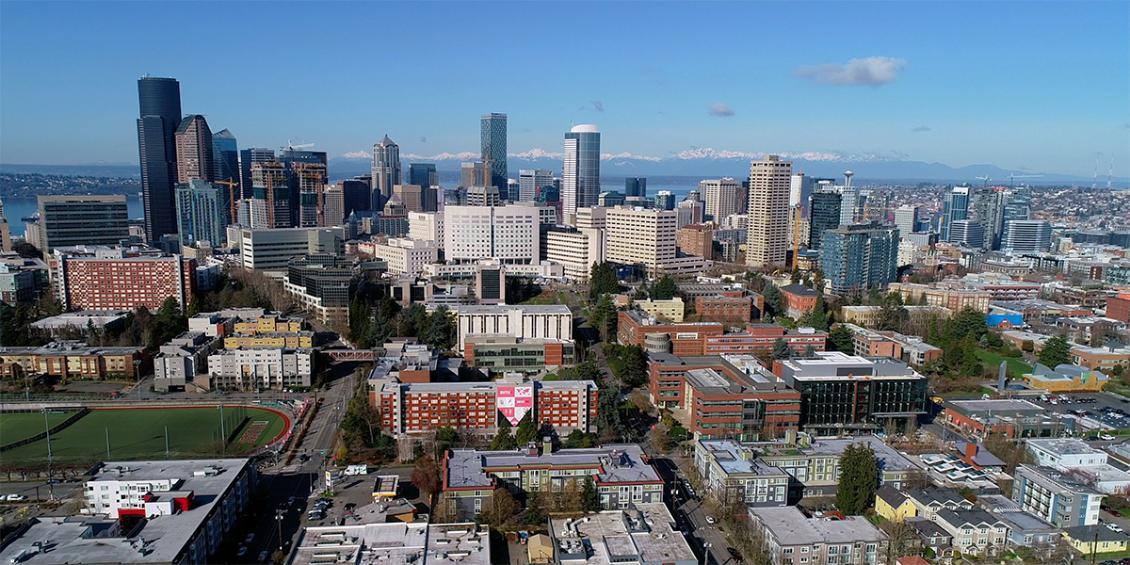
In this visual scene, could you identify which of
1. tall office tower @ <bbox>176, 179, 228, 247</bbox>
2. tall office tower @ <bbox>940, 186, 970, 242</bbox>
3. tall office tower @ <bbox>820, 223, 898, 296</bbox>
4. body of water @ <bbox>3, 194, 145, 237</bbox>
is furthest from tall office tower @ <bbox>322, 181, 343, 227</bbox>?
tall office tower @ <bbox>940, 186, 970, 242</bbox>

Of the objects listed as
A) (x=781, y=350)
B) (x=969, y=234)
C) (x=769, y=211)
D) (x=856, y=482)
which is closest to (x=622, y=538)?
(x=856, y=482)

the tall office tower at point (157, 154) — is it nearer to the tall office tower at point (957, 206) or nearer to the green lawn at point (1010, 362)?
the green lawn at point (1010, 362)

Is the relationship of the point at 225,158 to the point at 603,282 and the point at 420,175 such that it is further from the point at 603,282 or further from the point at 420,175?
the point at 603,282

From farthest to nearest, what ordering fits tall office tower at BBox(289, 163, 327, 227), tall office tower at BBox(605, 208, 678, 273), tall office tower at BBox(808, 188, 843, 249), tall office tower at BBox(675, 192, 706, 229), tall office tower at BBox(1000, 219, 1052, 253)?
tall office tower at BBox(675, 192, 706, 229) < tall office tower at BBox(1000, 219, 1052, 253) < tall office tower at BBox(289, 163, 327, 227) < tall office tower at BBox(808, 188, 843, 249) < tall office tower at BBox(605, 208, 678, 273)

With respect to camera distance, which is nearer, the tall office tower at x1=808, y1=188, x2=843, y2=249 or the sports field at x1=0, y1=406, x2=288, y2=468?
the sports field at x1=0, y1=406, x2=288, y2=468

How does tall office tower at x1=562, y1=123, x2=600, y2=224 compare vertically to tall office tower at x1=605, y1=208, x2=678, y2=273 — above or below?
above

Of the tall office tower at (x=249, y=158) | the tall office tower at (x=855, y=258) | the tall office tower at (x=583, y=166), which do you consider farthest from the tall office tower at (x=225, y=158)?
the tall office tower at (x=855, y=258)

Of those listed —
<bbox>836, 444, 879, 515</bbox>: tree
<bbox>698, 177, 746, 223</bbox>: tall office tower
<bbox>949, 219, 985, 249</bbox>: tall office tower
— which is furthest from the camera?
<bbox>698, 177, 746, 223</bbox>: tall office tower

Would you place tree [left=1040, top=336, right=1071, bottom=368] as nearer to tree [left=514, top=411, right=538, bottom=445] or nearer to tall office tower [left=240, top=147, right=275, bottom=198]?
tree [left=514, top=411, right=538, bottom=445]
